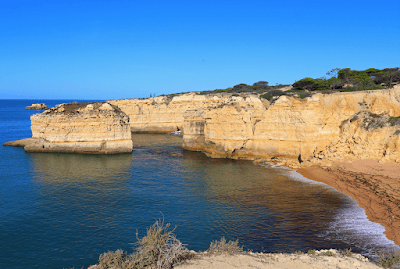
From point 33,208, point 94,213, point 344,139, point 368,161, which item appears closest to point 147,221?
point 94,213

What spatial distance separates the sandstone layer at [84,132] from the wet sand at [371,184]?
2392 centimetres

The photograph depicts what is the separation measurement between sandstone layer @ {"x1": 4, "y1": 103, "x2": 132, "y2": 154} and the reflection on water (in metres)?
8.38

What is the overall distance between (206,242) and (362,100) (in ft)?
86.7

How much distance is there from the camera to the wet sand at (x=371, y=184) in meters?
16.5

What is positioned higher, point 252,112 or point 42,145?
point 252,112

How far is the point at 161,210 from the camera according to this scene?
18.1 metres

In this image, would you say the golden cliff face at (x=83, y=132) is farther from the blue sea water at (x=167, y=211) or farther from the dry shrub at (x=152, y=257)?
the dry shrub at (x=152, y=257)

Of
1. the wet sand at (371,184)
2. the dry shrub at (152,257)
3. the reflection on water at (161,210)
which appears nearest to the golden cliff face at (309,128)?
the wet sand at (371,184)

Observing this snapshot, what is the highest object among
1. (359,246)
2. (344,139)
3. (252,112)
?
(252,112)

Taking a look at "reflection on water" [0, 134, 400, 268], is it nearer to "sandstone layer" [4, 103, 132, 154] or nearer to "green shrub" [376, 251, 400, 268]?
"green shrub" [376, 251, 400, 268]

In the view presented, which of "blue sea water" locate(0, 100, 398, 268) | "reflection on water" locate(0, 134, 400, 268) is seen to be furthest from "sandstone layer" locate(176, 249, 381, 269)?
"reflection on water" locate(0, 134, 400, 268)

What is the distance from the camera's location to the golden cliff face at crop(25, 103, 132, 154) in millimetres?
38656

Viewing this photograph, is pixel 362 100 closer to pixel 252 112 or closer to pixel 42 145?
pixel 252 112

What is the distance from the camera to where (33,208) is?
1859 centimetres
